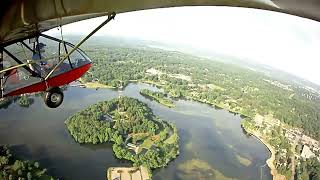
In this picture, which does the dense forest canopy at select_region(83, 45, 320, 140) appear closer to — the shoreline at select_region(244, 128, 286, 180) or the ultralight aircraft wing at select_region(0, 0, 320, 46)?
the shoreline at select_region(244, 128, 286, 180)

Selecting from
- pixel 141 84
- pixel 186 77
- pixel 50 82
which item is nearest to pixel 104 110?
pixel 141 84

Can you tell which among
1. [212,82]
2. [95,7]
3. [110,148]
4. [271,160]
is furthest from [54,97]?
[212,82]

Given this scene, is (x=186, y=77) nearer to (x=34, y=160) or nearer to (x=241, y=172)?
(x=241, y=172)

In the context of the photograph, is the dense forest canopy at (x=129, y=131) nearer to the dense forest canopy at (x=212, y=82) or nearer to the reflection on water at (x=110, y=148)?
the reflection on water at (x=110, y=148)

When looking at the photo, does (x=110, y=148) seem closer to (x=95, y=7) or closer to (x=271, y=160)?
(x=271, y=160)

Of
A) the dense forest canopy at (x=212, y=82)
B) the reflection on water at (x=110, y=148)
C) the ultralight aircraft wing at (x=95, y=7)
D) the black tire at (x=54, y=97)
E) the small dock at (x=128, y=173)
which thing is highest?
the ultralight aircraft wing at (x=95, y=7)

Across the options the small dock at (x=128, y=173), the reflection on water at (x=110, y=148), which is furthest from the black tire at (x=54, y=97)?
the reflection on water at (x=110, y=148)
